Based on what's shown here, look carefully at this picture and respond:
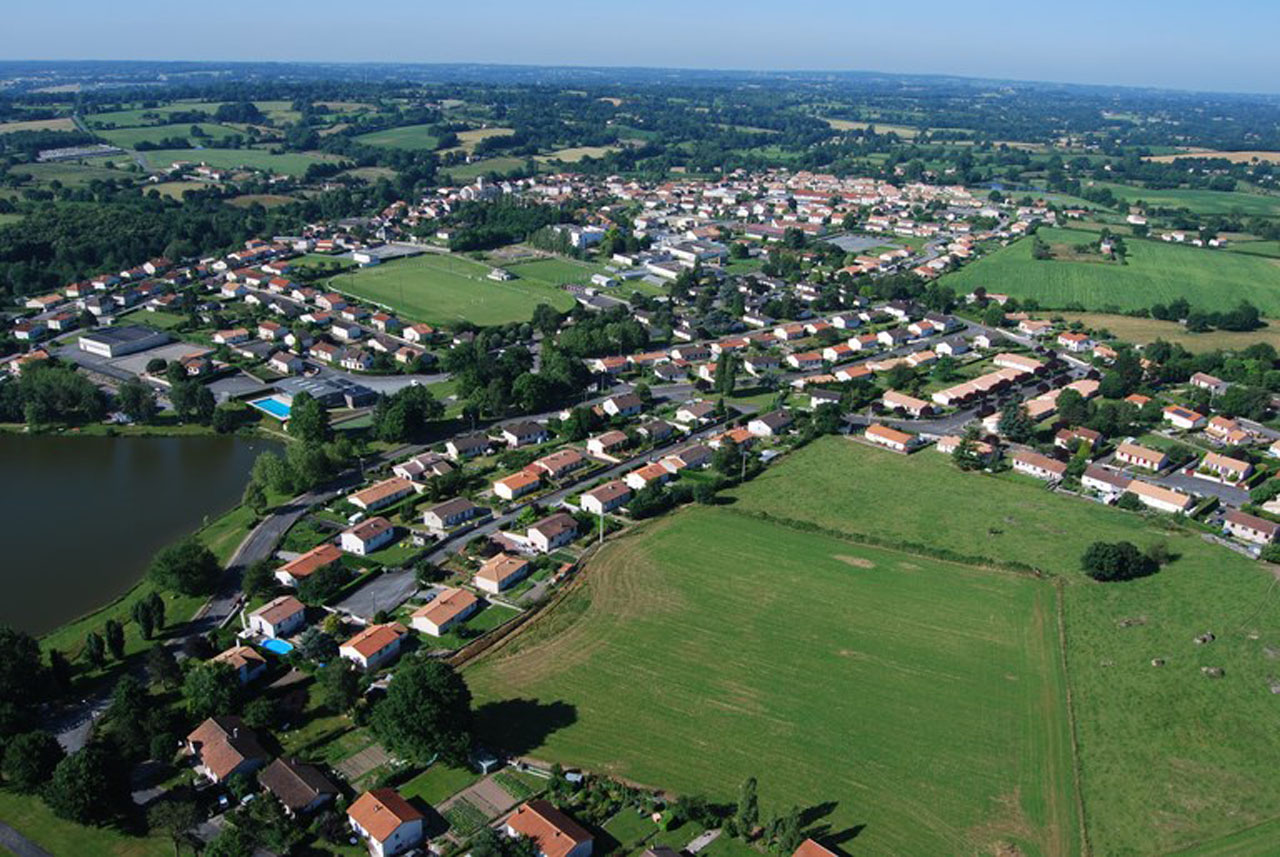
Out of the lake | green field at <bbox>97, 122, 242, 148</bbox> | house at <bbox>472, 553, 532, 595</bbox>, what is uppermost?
green field at <bbox>97, 122, 242, 148</bbox>

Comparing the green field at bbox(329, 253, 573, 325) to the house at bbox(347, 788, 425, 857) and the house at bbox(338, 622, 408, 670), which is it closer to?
the house at bbox(338, 622, 408, 670)

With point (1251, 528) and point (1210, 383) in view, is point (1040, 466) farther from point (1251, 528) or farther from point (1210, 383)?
point (1210, 383)

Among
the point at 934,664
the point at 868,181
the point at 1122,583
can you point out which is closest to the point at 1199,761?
the point at 934,664

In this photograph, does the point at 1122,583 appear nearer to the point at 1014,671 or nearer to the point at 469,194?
the point at 1014,671

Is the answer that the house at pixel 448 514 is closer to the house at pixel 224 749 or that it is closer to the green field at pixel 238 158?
the house at pixel 224 749

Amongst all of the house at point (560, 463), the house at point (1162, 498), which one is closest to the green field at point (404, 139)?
the house at point (560, 463)

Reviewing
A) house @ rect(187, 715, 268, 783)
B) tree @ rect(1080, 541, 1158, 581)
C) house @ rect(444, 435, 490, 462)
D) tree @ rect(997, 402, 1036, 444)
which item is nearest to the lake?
house @ rect(444, 435, 490, 462)
